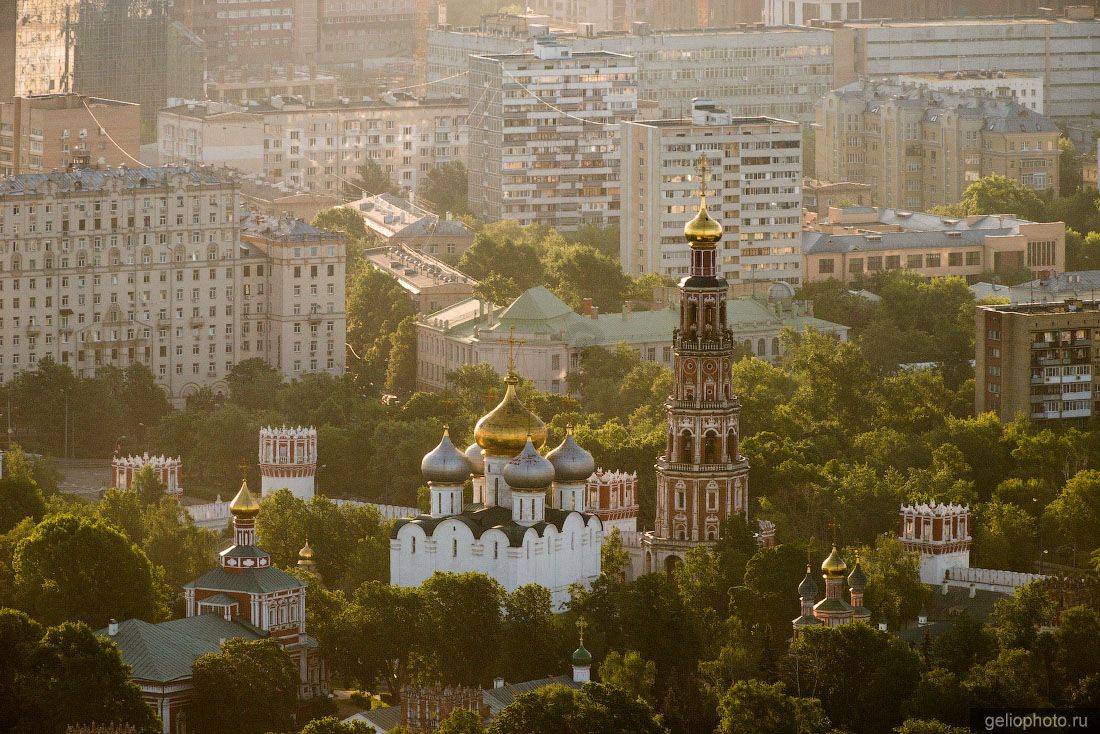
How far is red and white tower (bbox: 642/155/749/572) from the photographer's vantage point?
115 meters

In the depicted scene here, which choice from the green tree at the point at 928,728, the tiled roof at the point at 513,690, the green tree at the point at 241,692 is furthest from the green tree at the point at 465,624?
the green tree at the point at 928,728

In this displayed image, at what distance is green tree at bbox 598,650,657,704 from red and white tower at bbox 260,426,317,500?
24.6 m

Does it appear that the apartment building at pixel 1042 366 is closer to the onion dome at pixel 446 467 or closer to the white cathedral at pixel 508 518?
the white cathedral at pixel 508 518

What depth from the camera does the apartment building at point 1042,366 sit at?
458 feet

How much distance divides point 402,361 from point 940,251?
35.9m

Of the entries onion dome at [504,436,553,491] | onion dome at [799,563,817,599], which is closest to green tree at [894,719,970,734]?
onion dome at [799,563,817,599]

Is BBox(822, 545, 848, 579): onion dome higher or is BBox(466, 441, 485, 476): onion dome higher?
BBox(466, 441, 485, 476): onion dome

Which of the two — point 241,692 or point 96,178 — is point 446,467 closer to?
point 241,692

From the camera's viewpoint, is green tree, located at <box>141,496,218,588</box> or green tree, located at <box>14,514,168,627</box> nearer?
green tree, located at <box>14,514,168,627</box>

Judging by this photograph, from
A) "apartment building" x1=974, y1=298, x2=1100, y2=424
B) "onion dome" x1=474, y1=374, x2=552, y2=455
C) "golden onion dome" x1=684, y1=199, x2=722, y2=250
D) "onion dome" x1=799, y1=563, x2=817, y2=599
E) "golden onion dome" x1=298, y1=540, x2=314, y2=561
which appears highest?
"golden onion dome" x1=684, y1=199, x2=722, y2=250

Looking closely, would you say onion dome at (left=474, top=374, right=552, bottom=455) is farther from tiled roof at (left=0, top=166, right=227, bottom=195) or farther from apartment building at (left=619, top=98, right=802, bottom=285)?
apartment building at (left=619, top=98, right=802, bottom=285)

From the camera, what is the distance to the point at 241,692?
3895 inches

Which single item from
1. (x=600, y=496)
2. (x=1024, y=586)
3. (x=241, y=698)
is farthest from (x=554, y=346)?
(x=241, y=698)

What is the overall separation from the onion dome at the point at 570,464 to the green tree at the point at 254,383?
125ft
